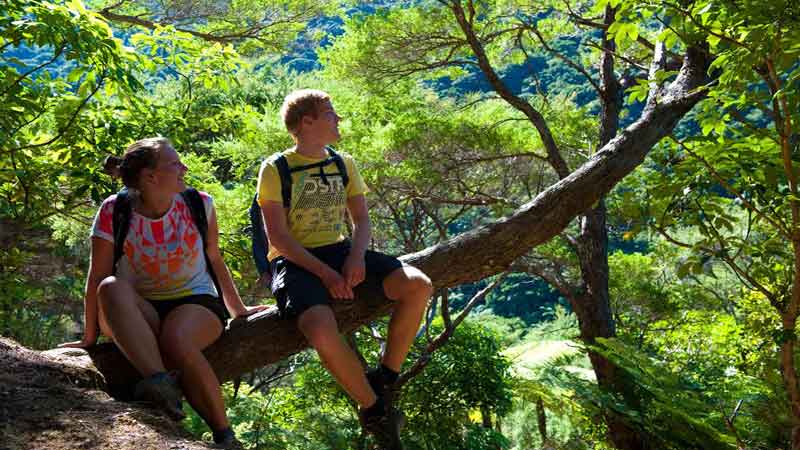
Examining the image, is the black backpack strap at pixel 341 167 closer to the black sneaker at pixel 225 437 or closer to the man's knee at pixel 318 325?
the man's knee at pixel 318 325

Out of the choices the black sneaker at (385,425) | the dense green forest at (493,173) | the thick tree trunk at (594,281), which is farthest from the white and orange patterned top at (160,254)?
the thick tree trunk at (594,281)

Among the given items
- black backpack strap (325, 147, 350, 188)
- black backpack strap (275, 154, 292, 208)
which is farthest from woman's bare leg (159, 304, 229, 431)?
black backpack strap (325, 147, 350, 188)

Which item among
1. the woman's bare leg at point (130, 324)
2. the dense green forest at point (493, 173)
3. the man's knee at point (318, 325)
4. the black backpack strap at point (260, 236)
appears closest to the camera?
the woman's bare leg at point (130, 324)

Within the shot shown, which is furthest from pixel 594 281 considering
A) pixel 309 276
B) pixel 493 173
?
pixel 309 276

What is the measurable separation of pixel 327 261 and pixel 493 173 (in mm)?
8478

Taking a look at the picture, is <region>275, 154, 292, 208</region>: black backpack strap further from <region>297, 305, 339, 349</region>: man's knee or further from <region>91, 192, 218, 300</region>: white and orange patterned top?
<region>297, 305, 339, 349</region>: man's knee

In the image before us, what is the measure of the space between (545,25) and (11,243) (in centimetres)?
725

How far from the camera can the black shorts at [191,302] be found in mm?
2846

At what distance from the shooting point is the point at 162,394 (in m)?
2.47

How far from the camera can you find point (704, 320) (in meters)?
12.0

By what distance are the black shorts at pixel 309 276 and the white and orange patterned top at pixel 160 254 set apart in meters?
0.27

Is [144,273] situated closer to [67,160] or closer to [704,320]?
[67,160]

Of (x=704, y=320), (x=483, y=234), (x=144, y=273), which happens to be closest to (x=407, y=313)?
(x=483, y=234)

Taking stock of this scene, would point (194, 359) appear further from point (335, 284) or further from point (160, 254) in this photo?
point (335, 284)
